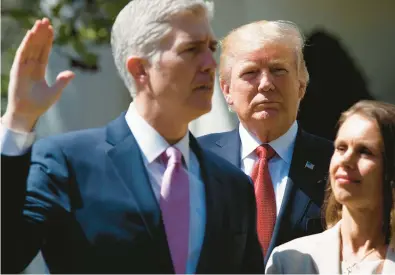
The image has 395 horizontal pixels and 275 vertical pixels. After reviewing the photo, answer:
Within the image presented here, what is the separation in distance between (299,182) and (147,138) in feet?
1.65

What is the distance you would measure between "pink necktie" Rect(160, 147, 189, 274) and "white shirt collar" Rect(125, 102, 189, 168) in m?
0.02

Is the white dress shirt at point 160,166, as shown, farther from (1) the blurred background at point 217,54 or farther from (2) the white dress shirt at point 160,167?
(1) the blurred background at point 217,54

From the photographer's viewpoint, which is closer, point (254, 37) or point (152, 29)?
point (152, 29)

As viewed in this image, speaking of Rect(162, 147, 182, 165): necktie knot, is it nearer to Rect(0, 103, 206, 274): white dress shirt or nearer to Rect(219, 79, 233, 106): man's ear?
Rect(0, 103, 206, 274): white dress shirt

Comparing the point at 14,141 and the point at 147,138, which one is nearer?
the point at 14,141

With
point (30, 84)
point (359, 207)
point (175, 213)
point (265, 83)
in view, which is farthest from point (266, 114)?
point (30, 84)

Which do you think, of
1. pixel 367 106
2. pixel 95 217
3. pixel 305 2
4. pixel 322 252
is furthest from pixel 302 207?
pixel 305 2

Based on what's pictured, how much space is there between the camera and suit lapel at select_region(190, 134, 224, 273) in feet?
6.62

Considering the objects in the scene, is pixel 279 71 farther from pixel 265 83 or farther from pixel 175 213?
pixel 175 213

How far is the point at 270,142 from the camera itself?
7.80ft

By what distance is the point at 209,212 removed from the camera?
2.05 meters

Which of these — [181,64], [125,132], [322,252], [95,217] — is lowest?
[322,252]

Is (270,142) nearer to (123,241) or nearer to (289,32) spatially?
(289,32)

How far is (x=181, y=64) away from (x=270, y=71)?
16.2 inches
